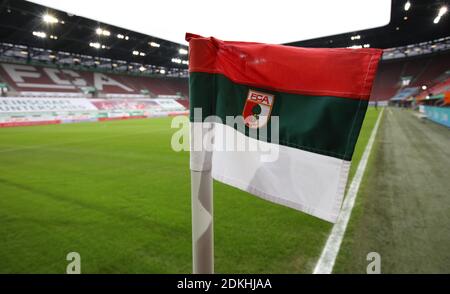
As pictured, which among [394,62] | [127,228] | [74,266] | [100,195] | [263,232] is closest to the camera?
[74,266]

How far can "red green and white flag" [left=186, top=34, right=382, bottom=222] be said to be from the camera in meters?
1.01

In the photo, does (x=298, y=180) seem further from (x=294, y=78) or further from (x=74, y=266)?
(x=74, y=266)

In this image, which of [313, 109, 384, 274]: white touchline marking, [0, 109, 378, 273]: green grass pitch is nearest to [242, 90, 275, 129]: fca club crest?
[0, 109, 378, 273]: green grass pitch

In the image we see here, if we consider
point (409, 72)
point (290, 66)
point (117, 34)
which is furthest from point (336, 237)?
point (409, 72)

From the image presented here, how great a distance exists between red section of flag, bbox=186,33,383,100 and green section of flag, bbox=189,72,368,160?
0.03m

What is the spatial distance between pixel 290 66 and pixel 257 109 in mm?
227

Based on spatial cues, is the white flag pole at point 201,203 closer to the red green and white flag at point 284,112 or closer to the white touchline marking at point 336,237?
the red green and white flag at point 284,112

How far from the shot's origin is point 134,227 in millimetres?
3514

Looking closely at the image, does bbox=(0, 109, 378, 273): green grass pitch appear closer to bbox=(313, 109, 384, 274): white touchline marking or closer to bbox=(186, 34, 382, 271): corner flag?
bbox=(313, 109, 384, 274): white touchline marking

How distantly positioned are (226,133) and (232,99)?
0.17 metres

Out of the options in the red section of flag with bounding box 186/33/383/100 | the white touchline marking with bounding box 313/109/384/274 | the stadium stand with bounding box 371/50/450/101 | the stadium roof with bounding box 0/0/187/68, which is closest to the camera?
the red section of flag with bounding box 186/33/383/100

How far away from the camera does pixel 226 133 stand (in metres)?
1.27

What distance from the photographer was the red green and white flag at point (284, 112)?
3.31ft
